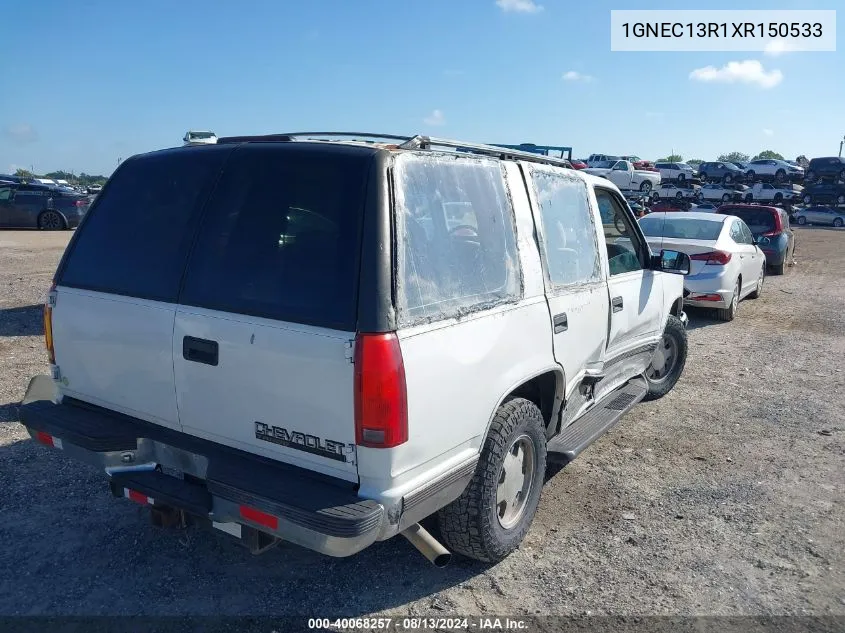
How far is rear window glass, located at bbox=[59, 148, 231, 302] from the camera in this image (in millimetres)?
3072

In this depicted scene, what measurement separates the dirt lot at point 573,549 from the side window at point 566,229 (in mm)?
1488

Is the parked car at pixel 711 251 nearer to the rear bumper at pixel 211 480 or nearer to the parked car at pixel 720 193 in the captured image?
the rear bumper at pixel 211 480

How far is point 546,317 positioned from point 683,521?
64.4 inches

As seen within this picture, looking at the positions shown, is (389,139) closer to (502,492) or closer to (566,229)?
(566,229)

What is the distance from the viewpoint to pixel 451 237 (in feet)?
9.86

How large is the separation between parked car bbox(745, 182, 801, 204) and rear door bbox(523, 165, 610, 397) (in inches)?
1644

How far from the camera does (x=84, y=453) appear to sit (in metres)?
3.15

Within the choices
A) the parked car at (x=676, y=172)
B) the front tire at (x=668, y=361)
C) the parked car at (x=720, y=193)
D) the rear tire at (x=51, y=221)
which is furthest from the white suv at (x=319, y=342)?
the parked car at (x=676, y=172)

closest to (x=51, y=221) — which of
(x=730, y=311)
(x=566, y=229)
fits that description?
(x=730, y=311)

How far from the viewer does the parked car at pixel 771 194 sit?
4134cm

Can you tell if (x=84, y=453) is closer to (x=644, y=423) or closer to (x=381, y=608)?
(x=381, y=608)

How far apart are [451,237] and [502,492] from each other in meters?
1.37

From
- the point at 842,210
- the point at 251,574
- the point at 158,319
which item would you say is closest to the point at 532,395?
the point at 251,574

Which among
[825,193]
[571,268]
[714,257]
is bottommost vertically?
[714,257]
